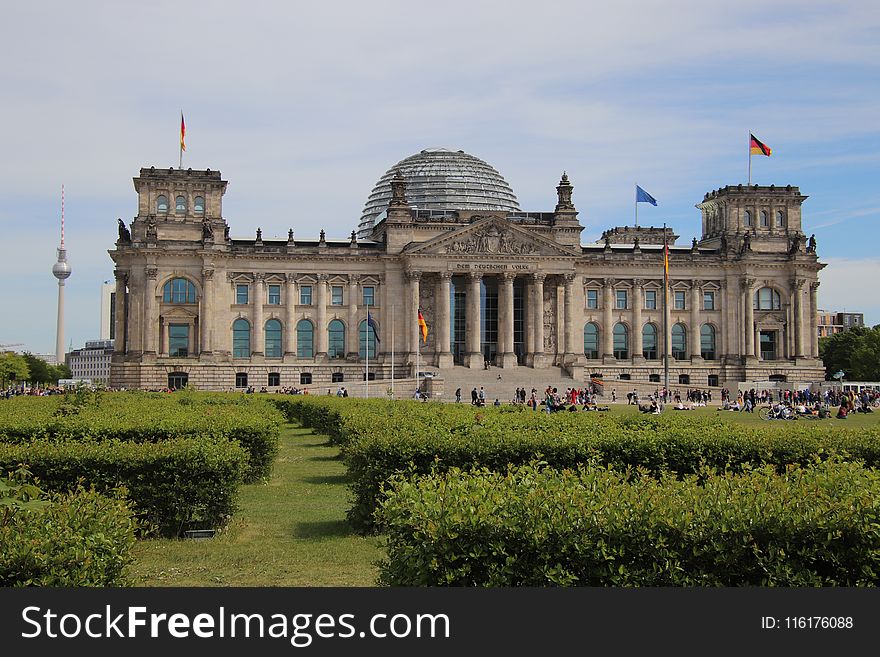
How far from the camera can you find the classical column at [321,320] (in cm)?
10469

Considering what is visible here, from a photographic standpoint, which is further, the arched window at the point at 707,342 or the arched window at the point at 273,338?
the arched window at the point at 707,342

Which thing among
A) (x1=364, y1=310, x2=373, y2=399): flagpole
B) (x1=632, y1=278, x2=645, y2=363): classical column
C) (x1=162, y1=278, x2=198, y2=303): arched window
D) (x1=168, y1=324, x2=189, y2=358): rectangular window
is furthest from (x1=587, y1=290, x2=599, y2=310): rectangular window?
(x1=168, y1=324, x2=189, y2=358): rectangular window

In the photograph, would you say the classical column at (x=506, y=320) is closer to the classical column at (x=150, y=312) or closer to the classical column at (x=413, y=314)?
the classical column at (x=413, y=314)

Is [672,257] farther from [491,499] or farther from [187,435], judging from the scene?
[491,499]

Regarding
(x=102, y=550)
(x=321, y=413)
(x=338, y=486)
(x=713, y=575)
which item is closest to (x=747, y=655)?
(x=713, y=575)

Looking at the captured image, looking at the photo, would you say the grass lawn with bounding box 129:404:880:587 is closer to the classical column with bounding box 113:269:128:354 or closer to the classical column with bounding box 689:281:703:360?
the classical column with bounding box 113:269:128:354

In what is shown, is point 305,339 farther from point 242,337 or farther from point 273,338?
point 242,337

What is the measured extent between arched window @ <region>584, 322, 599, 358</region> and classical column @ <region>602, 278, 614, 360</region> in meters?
0.79

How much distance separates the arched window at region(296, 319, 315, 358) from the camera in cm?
10512

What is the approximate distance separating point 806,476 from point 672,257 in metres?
101

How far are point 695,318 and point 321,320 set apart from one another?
41503 mm

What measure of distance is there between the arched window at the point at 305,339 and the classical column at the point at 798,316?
176 ft

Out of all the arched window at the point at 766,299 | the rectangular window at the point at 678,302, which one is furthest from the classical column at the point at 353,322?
the arched window at the point at 766,299

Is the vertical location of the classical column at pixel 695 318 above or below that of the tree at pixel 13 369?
above
